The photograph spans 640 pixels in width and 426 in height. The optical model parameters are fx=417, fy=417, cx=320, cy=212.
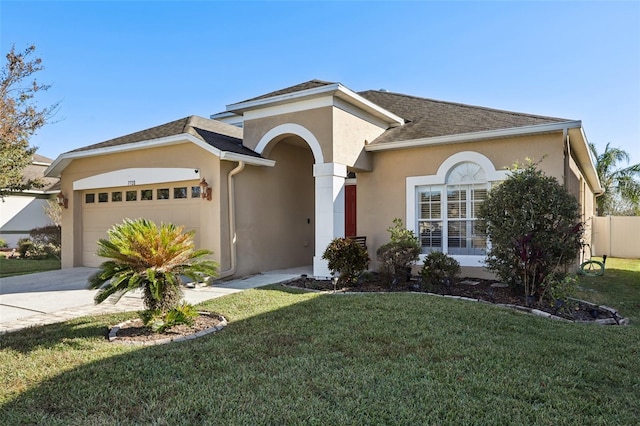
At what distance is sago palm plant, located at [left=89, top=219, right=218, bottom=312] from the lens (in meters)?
5.72

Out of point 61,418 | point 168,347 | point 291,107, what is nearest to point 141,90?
point 291,107

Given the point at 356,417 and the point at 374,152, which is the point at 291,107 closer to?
the point at 374,152

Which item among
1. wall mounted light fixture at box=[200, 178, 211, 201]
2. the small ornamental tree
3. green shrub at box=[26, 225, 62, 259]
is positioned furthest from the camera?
green shrub at box=[26, 225, 62, 259]

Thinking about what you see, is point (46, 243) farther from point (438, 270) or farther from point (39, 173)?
point (438, 270)

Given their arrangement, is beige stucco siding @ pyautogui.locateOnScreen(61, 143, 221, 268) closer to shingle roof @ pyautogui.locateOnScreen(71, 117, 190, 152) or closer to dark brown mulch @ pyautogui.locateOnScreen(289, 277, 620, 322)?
shingle roof @ pyautogui.locateOnScreen(71, 117, 190, 152)

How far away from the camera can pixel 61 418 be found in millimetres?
3498

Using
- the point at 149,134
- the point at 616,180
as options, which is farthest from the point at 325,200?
the point at 616,180

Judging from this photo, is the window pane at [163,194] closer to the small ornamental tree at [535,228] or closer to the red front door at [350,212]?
the red front door at [350,212]

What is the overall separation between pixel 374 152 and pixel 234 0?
6072mm

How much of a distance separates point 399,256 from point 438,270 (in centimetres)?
99

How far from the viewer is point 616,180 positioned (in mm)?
25516

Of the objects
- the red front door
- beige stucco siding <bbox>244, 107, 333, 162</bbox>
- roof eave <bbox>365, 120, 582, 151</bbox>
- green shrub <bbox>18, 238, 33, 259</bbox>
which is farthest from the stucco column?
green shrub <bbox>18, 238, 33, 259</bbox>

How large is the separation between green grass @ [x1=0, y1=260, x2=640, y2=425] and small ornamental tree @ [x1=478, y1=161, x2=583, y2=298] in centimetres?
184

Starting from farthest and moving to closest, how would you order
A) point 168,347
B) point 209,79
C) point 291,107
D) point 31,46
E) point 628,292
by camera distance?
point 209,79, point 31,46, point 291,107, point 628,292, point 168,347
